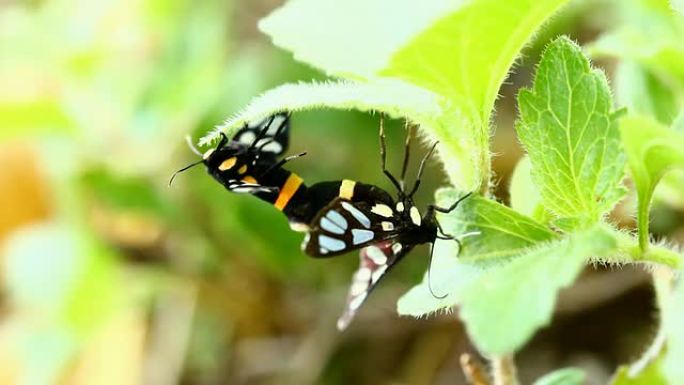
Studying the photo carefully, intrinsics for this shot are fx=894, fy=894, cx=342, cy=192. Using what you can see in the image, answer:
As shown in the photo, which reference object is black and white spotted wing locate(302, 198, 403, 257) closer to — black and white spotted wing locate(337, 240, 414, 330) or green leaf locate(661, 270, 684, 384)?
black and white spotted wing locate(337, 240, 414, 330)

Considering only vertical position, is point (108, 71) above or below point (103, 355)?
above

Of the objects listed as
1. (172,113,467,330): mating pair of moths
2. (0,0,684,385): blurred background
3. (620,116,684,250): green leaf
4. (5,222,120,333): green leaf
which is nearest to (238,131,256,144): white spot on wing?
(172,113,467,330): mating pair of moths

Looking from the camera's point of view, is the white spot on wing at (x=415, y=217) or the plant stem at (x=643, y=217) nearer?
the plant stem at (x=643, y=217)

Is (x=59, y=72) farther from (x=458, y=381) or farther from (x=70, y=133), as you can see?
(x=458, y=381)

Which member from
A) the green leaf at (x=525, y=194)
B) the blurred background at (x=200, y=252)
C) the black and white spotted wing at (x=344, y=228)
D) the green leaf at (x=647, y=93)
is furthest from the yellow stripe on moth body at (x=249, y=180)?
the blurred background at (x=200, y=252)

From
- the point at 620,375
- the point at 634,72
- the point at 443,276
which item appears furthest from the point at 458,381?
the point at 443,276

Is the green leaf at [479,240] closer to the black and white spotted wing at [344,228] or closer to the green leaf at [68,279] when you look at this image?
the black and white spotted wing at [344,228]
